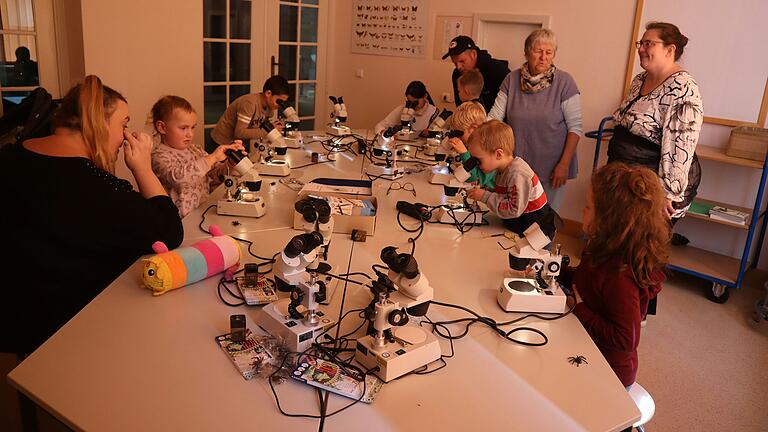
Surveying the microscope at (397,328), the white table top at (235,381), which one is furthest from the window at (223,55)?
the microscope at (397,328)

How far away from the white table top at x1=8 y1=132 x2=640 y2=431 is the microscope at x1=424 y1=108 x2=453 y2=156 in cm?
214

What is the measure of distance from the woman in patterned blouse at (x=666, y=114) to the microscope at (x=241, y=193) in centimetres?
186

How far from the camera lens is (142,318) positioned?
159cm

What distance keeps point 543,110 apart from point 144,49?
2.87 metres

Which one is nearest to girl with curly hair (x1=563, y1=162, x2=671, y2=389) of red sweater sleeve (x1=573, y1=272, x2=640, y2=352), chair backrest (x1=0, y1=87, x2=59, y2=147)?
red sweater sleeve (x1=573, y1=272, x2=640, y2=352)

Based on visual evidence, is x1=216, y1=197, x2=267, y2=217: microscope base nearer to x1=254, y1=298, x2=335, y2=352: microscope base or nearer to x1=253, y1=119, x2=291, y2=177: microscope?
x1=253, y1=119, x2=291, y2=177: microscope

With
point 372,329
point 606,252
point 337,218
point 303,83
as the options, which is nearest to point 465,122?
point 337,218

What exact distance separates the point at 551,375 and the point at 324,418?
0.58 metres

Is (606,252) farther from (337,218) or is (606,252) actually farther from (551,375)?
(337,218)

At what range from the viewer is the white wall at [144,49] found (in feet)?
13.2

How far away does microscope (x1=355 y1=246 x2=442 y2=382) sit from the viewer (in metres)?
1.40

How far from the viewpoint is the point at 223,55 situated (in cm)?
519

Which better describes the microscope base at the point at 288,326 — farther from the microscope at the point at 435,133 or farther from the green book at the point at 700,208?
the green book at the point at 700,208

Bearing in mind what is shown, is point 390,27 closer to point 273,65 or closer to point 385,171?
point 273,65
